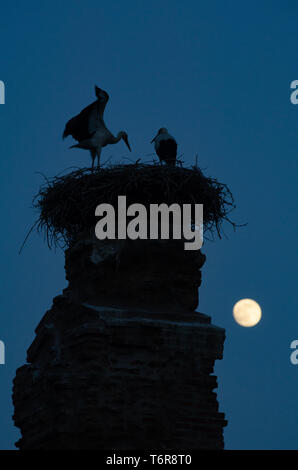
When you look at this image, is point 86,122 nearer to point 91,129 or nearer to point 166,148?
point 91,129

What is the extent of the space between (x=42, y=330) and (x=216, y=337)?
1.78 metres

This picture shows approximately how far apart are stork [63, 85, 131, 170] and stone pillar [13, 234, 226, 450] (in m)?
2.19

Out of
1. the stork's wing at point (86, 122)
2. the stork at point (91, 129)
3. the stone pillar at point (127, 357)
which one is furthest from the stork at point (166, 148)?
the stone pillar at point (127, 357)

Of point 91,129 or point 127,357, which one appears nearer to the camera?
point 127,357

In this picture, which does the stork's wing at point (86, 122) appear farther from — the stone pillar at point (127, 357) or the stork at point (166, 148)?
the stone pillar at point (127, 357)

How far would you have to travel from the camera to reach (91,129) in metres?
10.1

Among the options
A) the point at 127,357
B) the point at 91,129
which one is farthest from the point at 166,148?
the point at 127,357

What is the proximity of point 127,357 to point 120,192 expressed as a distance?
63.6 inches

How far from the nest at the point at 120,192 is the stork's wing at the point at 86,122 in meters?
1.45

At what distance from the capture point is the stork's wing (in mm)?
9945

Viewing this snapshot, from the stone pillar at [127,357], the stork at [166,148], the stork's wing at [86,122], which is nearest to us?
the stone pillar at [127,357]

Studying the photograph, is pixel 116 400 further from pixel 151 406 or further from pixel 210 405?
pixel 210 405

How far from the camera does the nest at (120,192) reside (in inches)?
324
